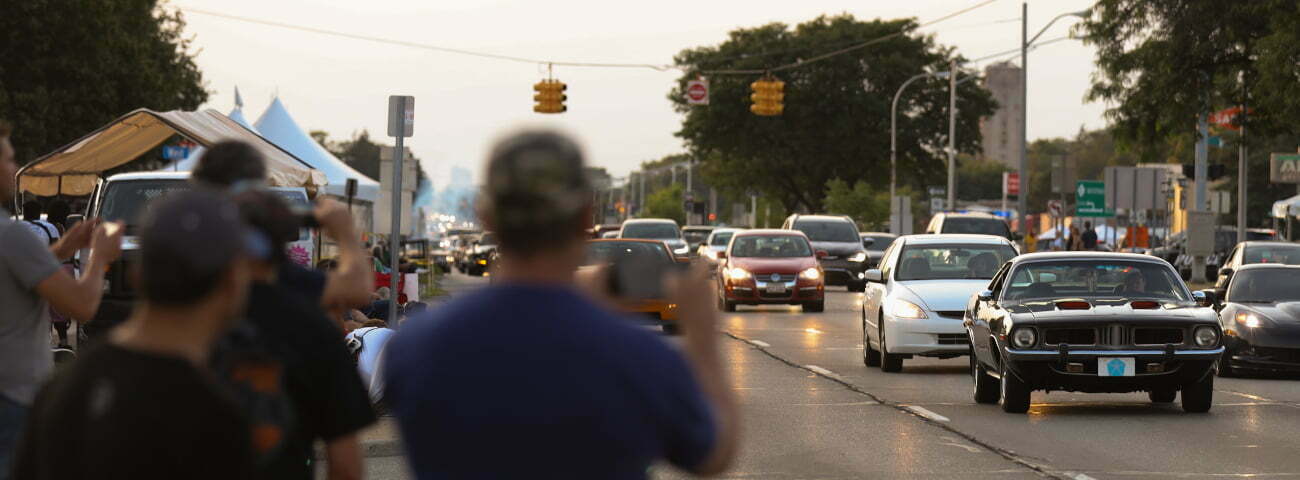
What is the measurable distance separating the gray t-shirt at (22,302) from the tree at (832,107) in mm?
79877

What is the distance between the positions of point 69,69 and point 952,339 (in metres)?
34.7

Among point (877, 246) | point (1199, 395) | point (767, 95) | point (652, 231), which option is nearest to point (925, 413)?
point (1199, 395)

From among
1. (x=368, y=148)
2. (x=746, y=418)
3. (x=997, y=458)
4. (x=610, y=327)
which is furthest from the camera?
(x=368, y=148)

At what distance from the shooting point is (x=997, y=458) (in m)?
12.5

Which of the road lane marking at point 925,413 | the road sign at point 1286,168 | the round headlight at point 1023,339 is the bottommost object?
the road lane marking at point 925,413

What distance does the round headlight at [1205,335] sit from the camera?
15328 mm

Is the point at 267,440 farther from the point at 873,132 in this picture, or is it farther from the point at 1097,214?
the point at 873,132

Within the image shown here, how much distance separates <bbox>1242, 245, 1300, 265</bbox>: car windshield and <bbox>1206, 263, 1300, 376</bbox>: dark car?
679 centimetres

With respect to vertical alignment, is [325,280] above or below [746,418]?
above

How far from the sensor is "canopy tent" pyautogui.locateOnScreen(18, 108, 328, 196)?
83.2ft

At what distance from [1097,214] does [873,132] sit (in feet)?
112

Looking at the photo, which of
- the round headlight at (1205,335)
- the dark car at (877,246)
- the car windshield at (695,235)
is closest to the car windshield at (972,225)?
the dark car at (877,246)

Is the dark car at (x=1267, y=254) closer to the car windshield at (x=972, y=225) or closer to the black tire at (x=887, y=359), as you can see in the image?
the black tire at (x=887, y=359)

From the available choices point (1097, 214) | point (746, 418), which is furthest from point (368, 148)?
point (746, 418)
